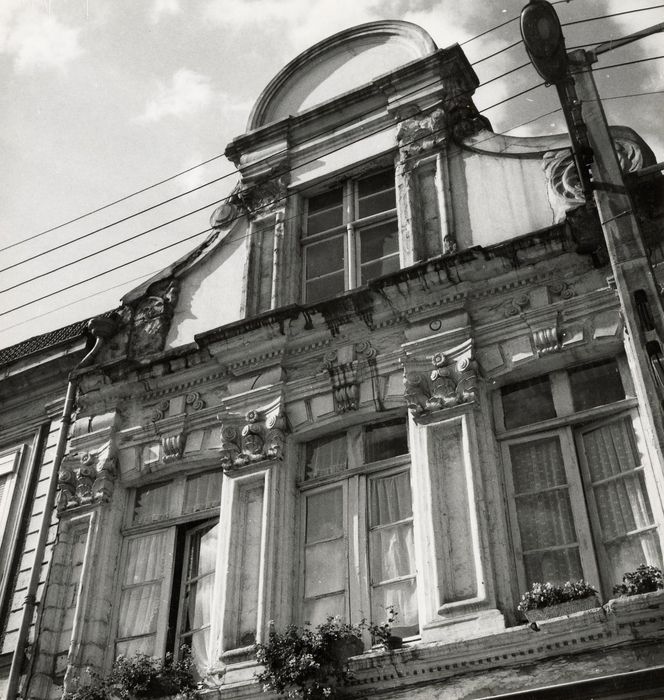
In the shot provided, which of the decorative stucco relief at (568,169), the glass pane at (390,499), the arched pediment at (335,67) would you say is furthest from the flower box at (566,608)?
the arched pediment at (335,67)

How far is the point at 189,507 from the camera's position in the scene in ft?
30.6

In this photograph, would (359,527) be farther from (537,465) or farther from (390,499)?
(537,465)

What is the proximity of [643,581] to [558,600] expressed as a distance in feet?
1.95

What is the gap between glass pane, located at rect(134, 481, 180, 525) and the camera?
30.9ft

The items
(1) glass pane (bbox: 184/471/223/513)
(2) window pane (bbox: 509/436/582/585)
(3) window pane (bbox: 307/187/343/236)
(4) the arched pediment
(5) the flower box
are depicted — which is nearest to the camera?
(5) the flower box

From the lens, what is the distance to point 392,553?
8039 mm

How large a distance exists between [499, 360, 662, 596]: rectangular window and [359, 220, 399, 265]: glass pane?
254cm

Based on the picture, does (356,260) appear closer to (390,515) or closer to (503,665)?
(390,515)

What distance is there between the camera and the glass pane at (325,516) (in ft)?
27.7

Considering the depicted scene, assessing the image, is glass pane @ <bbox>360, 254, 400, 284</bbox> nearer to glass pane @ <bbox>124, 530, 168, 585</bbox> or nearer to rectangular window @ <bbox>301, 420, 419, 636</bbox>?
rectangular window @ <bbox>301, 420, 419, 636</bbox>

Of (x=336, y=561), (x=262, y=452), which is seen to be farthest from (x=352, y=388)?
(x=336, y=561)

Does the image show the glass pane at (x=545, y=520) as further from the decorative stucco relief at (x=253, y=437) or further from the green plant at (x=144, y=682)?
the green plant at (x=144, y=682)

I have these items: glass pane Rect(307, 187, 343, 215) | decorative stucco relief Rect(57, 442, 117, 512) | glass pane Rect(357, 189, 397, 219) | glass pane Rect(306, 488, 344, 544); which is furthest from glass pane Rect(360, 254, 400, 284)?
decorative stucco relief Rect(57, 442, 117, 512)

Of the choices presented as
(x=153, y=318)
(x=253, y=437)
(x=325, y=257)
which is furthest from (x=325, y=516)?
(x=153, y=318)
